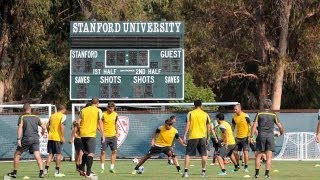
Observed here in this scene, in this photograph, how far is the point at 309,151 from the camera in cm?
3784

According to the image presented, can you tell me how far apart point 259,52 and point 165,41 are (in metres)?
15.2

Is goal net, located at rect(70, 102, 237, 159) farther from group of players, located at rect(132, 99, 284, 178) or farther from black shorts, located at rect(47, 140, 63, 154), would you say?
black shorts, located at rect(47, 140, 63, 154)

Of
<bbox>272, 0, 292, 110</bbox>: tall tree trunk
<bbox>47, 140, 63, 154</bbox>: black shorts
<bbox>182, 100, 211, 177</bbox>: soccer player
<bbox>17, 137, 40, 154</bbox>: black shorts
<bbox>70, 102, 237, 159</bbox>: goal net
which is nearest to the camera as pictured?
<bbox>17, 137, 40, 154</bbox>: black shorts

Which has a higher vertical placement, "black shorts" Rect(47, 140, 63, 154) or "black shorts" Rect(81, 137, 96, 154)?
"black shorts" Rect(81, 137, 96, 154)

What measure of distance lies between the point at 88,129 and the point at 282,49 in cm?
2716

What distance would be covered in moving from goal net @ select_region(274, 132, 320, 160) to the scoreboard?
17.4 feet

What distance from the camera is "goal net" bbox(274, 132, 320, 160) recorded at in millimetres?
37656

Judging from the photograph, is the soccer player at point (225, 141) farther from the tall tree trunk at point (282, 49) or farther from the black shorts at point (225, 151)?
the tall tree trunk at point (282, 49)

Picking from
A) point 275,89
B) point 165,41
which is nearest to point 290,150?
point 165,41

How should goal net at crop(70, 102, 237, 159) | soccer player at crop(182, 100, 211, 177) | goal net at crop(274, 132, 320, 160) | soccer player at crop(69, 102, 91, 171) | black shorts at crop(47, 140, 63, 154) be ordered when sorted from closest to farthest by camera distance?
soccer player at crop(69, 102, 91, 171), soccer player at crop(182, 100, 211, 177), black shorts at crop(47, 140, 63, 154), goal net at crop(274, 132, 320, 160), goal net at crop(70, 102, 237, 159)

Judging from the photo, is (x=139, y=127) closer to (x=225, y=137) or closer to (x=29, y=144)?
(x=225, y=137)

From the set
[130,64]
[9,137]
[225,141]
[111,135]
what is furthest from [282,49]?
[225,141]

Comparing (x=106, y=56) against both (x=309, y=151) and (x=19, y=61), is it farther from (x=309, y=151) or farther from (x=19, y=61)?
(x=19, y=61)

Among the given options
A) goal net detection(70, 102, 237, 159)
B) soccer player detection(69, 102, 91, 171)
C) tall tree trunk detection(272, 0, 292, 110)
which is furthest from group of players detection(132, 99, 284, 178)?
tall tree trunk detection(272, 0, 292, 110)
